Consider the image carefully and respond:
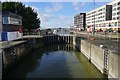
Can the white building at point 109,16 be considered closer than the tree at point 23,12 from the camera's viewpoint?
No

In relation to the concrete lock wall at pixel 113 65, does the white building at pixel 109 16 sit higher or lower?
higher

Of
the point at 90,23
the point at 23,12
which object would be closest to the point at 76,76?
the point at 23,12

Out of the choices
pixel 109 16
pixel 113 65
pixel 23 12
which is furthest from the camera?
pixel 109 16

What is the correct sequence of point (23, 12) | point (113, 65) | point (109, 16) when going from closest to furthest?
1. point (113, 65)
2. point (23, 12)
3. point (109, 16)

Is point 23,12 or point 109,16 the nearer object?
point 23,12

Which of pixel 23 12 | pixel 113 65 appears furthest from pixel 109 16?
pixel 113 65

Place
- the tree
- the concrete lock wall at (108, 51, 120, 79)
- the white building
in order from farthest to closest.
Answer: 1. the white building
2. the tree
3. the concrete lock wall at (108, 51, 120, 79)

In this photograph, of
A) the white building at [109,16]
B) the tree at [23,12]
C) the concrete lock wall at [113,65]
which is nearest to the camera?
the concrete lock wall at [113,65]

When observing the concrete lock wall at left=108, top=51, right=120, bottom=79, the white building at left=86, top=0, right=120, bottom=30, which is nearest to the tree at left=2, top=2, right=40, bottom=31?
the white building at left=86, top=0, right=120, bottom=30

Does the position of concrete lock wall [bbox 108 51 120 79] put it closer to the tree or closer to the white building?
the tree

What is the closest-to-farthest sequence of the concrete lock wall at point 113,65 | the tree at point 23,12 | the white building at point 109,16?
1. the concrete lock wall at point 113,65
2. the tree at point 23,12
3. the white building at point 109,16

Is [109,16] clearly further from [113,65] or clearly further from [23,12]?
[113,65]

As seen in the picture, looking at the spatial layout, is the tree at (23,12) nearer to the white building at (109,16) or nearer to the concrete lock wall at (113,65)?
the white building at (109,16)

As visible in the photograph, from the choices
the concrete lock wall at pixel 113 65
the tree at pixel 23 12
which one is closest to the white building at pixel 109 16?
the tree at pixel 23 12
